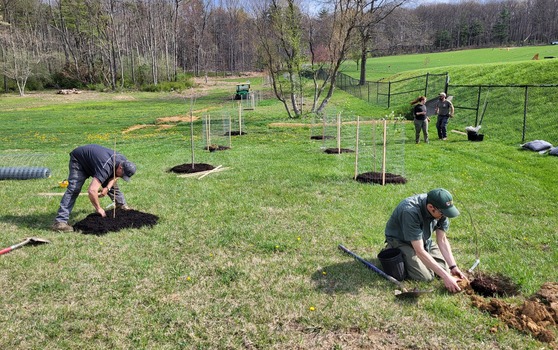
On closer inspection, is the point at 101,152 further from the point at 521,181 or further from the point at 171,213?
the point at 521,181

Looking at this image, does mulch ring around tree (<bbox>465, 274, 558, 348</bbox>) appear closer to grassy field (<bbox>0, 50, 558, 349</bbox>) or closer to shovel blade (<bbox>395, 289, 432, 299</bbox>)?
grassy field (<bbox>0, 50, 558, 349</bbox>)

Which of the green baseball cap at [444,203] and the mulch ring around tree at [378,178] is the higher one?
the green baseball cap at [444,203]

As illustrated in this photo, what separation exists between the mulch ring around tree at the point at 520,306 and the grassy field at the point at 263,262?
0.10 metres

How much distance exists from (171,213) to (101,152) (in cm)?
171

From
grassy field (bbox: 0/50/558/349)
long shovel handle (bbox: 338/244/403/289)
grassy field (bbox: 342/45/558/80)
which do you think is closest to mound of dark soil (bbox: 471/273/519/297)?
grassy field (bbox: 0/50/558/349)

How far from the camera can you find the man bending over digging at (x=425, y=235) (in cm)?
436

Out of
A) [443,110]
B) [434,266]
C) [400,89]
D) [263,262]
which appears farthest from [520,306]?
[400,89]

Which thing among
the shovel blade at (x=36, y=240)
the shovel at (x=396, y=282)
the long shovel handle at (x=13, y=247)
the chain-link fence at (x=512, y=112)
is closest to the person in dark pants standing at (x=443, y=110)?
the chain-link fence at (x=512, y=112)

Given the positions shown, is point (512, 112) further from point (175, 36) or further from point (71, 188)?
point (175, 36)

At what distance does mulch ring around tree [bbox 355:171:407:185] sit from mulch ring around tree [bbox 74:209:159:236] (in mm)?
4841

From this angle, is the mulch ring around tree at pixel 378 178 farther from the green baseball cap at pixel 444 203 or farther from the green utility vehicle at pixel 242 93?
the green utility vehicle at pixel 242 93

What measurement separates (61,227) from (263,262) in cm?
346

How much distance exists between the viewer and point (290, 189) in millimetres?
9148

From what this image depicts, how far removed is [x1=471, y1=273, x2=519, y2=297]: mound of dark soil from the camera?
461cm
